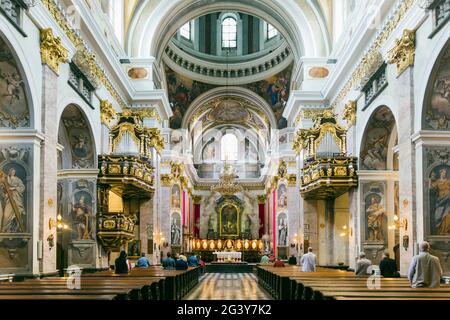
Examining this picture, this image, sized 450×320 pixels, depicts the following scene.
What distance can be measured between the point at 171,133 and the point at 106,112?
14.5 meters

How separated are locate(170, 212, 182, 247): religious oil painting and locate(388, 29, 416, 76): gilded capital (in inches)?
781

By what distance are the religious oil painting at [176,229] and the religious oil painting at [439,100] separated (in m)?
20.6

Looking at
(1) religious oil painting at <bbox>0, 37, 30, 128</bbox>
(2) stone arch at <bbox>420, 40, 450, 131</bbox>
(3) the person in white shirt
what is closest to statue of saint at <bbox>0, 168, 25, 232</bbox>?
(1) religious oil painting at <bbox>0, 37, 30, 128</bbox>

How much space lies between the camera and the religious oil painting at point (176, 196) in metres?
31.1

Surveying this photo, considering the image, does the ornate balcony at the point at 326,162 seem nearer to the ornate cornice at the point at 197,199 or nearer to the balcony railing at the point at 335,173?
the balcony railing at the point at 335,173

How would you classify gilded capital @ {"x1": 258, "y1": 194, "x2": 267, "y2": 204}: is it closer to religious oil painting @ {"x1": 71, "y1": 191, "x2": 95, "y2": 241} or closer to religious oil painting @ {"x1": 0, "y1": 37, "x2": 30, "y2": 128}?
religious oil painting @ {"x1": 71, "y1": 191, "x2": 95, "y2": 241}

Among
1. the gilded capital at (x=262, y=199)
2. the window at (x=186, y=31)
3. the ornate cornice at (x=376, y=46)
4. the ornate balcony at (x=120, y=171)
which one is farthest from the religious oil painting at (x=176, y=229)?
the ornate balcony at (x=120, y=171)

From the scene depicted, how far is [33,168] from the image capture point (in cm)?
1163

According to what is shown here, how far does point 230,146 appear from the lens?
147 ft

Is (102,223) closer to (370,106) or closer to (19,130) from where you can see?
(19,130)

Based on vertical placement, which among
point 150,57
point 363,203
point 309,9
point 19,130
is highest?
point 309,9

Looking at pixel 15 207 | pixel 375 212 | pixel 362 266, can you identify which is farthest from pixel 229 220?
pixel 15 207

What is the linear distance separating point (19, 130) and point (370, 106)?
833cm
